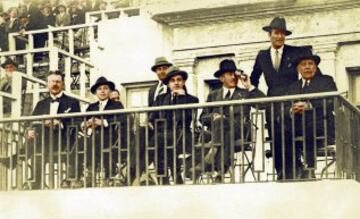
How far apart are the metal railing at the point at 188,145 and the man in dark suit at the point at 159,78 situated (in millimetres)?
455

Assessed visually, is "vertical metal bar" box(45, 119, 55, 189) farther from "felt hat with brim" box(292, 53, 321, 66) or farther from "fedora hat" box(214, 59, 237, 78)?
"felt hat with brim" box(292, 53, 321, 66)

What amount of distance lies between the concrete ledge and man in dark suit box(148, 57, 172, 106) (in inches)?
43.8

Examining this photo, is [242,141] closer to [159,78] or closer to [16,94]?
[159,78]

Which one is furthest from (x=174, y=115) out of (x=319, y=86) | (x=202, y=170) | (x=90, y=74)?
(x=90, y=74)

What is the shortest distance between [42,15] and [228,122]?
3.38 metres

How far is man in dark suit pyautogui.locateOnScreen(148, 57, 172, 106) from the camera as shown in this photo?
39.2ft

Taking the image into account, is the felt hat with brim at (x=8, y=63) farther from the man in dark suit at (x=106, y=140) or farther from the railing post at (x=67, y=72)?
Answer: the man in dark suit at (x=106, y=140)

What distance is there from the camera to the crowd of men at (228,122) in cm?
1067

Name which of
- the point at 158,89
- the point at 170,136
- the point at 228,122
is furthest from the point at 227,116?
the point at 158,89

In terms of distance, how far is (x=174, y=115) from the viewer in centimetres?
1116

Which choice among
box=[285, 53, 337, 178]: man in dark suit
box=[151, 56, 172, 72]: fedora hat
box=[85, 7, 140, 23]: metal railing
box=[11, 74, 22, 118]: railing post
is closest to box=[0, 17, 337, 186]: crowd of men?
box=[285, 53, 337, 178]: man in dark suit

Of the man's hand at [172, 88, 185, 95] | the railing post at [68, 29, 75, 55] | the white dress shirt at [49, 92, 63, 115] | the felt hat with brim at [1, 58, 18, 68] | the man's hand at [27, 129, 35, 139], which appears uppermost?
Result: the railing post at [68, 29, 75, 55]

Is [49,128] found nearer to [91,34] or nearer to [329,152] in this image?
[91,34]

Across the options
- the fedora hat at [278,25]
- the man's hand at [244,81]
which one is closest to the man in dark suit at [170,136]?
the man's hand at [244,81]
